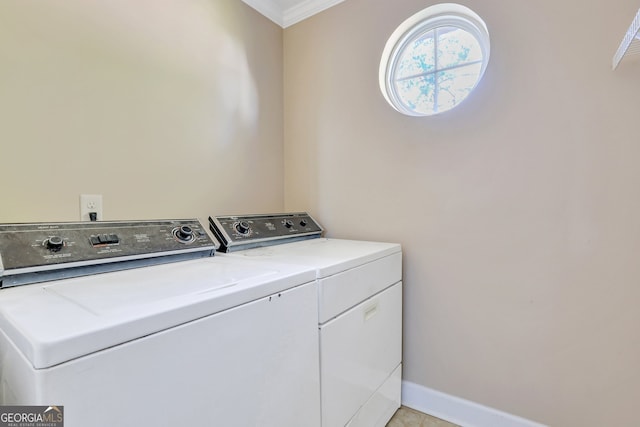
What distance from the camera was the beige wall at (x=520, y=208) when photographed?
1196mm

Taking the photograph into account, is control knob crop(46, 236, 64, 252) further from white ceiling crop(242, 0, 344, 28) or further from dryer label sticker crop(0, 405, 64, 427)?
white ceiling crop(242, 0, 344, 28)

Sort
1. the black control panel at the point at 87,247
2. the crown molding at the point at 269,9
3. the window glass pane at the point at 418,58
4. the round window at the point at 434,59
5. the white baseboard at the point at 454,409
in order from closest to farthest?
the black control panel at the point at 87,247, the white baseboard at the point at 454,409, the round window at the point at 434,59, the window glass pane at the point at 418,58, the crown molding at the point at 269,9

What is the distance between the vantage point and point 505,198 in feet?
4.58

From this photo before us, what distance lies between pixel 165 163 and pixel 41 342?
1.16 metres

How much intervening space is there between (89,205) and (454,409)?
6.26 ft

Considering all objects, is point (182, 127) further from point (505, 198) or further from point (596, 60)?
point (596, 60)

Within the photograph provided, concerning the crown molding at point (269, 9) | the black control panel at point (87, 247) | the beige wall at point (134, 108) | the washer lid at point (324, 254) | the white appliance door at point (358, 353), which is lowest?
the white appliance door at point (358, 353)

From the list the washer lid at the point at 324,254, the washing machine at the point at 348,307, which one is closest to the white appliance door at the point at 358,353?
Result: the washing machine at the point at 348,307

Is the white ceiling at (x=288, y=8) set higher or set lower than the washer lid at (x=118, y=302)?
higher

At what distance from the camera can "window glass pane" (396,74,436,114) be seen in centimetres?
177

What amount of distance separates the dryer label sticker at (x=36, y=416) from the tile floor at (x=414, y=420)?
147 cm

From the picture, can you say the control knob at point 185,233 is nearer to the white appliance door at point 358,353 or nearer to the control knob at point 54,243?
the control knob at point 54,243

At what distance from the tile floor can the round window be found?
158cm

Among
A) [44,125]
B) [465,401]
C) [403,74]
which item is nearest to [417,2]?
[403,74]
